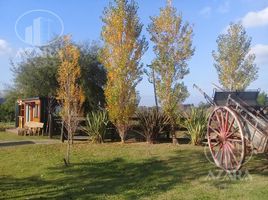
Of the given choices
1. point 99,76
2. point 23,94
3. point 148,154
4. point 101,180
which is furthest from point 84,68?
point 101,180

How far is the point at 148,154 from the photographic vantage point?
13391 mm

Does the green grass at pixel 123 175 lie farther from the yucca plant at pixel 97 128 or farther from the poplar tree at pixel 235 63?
the poplar tree at pixel 235 63

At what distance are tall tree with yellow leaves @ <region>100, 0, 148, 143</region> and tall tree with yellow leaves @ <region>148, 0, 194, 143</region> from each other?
957 millimetres

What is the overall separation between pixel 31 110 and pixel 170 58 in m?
13.6

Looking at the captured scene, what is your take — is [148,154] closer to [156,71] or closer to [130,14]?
[156,71]

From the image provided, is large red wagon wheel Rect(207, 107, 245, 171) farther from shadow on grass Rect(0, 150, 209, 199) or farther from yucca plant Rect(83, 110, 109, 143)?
yucca plant Rect(83, 110, 109, 143)

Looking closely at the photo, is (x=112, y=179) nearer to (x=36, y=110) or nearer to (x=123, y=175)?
(x=123, y=175)

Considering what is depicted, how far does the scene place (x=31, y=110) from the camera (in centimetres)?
2655

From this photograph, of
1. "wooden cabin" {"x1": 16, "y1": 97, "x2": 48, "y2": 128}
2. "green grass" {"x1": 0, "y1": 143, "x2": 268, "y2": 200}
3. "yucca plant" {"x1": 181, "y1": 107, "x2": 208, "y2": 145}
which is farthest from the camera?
"wooden cabin" {"x1": 16, "y1": 97, "x2": 48, "y2": 128}

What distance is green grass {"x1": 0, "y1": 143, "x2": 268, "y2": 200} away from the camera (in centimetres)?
847

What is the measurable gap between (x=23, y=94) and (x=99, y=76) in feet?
21.9

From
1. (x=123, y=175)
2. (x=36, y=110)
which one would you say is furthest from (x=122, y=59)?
(x=36, y=110)

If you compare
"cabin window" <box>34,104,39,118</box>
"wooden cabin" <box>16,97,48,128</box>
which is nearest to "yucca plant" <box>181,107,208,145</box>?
"wooden cabin" <box>16,97,48,128</box>

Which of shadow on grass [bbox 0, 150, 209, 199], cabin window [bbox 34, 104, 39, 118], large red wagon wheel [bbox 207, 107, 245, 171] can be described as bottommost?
shadow on grass [bbox 0, 150, 209, 199]
